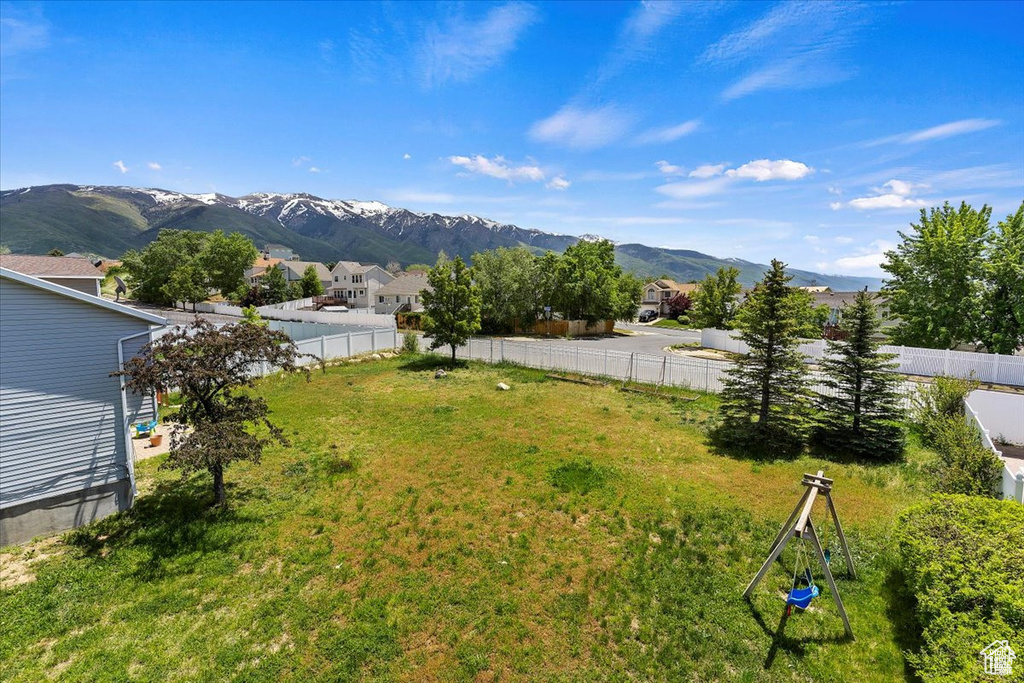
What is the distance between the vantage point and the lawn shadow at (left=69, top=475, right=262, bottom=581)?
7.07m

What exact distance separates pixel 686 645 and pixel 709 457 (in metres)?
6.60

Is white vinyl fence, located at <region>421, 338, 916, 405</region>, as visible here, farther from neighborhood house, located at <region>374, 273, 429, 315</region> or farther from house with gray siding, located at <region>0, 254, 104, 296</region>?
neighborhood house, located at <region>374, 273, 429, 315</region>

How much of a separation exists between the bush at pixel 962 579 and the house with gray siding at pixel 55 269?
29.5 meters

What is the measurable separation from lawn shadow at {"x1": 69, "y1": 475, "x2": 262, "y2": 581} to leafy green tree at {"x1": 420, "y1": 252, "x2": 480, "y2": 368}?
1404cm

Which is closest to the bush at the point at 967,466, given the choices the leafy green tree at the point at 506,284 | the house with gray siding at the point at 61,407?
the house with gray siding at the point at 61,407

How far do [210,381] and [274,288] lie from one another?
5810 cm

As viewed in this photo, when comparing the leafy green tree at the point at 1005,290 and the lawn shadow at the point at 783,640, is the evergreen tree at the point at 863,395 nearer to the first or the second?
the lawn shadow at the point at 783,640

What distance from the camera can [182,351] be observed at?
311 inches

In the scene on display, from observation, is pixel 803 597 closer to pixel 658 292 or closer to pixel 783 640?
pixel 783 640

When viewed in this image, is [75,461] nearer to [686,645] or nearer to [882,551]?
[686,645]

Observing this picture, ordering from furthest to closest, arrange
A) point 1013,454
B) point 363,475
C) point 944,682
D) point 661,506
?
point 1013,454 < point 363,475 < point 661,506 < point 944,682

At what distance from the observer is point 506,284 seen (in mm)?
37469

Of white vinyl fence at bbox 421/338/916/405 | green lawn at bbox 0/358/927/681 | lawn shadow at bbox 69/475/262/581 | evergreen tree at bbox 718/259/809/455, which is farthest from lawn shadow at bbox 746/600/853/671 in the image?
white vinyl fence at bbox 421/338/916/405

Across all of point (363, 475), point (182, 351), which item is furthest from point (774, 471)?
point (182, 351)
